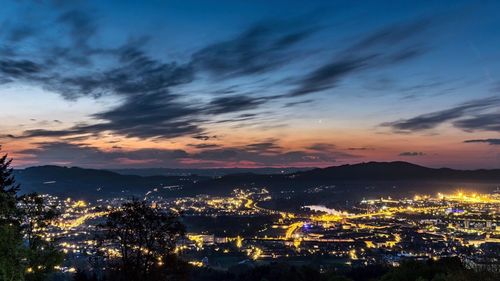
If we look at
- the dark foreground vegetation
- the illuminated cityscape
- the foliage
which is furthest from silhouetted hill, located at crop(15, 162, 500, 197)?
the foliage

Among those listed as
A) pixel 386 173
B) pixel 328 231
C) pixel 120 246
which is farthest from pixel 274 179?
pixel 120 246

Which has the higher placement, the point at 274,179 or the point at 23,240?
the point at 274,179

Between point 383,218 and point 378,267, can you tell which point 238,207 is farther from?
point 378,267

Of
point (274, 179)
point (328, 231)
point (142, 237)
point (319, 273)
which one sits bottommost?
point (328, 231)

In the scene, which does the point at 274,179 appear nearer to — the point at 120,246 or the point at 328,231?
the point at 328,231

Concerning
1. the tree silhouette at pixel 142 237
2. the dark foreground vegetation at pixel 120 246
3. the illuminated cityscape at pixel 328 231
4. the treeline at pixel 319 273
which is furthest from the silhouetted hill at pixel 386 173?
the tree silhouette at pixel 142 237

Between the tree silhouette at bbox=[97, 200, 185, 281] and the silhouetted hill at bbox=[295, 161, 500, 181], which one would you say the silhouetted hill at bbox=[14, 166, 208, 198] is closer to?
the silhouetted hill at bbox=[295, 161, 500, 181]

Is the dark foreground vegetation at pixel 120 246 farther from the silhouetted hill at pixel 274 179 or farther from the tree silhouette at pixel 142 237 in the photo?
the silhouetted hill at pixel 274 179

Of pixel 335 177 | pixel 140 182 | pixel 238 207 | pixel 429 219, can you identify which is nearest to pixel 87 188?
pixel 140 182

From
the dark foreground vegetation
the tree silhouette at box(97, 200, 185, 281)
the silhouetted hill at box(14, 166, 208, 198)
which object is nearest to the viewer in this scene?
the dark foreground vegetation

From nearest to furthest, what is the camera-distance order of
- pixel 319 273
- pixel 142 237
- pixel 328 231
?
pixel 142 237 < pixel 319 273 < pixel 328 231

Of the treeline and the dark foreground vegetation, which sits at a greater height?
the dark foreground vegetation
